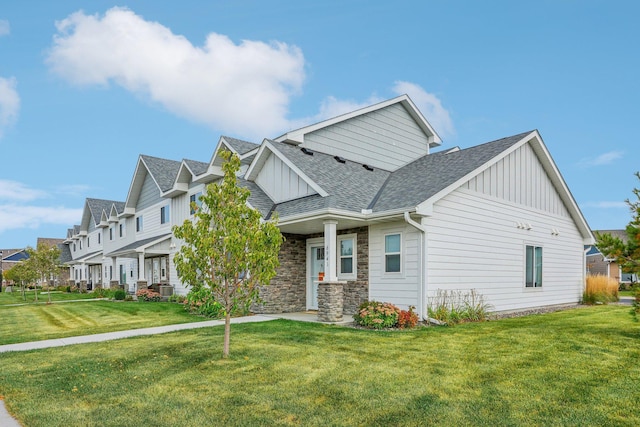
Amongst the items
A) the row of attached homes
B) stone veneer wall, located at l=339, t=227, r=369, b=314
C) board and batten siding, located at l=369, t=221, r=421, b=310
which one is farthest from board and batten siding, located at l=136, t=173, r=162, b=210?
board and batten siding, located at l=369, t=221, r=421, b=310

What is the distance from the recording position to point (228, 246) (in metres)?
7.71

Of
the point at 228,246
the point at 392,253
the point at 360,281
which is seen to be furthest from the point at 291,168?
the point at 228,246

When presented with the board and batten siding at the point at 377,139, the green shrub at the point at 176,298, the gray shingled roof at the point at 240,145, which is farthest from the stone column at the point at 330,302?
the green shrub at the point at 176,298

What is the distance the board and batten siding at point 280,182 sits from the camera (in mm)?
15162

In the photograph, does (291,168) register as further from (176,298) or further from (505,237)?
(176,298)

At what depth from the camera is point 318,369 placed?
23.7ft

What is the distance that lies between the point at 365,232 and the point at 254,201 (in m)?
4.28

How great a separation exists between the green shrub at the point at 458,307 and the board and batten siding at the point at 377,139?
25.2 feet

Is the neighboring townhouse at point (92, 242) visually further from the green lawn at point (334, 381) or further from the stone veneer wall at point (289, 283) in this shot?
the green lawn at point (334, 381)

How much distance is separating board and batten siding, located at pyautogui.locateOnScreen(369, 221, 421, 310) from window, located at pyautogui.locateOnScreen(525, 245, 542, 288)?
21.8 feet

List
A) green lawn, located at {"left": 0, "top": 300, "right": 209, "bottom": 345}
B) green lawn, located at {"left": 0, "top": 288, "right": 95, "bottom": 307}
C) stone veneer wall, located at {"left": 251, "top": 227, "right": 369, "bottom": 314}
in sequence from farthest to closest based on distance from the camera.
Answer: green lawn, located at {"left": 0, "top": 288, "right": 95, "bottom": 307} → stone veneer wall, located at {"left": 251, "top": 227, "right": 369, "bottom": 314} → green lawn, located at {"left": 0, "top": 300, "right": 209, "bottom": 345}

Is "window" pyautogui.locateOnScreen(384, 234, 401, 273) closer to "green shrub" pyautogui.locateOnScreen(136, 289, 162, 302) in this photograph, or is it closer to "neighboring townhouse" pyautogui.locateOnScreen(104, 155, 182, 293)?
"green shrub" pyautogui.locateOnScreen(136, 289, 162, 302)

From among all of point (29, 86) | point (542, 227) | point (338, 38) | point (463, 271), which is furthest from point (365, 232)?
point (29, 86)

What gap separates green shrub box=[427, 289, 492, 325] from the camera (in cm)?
1266
